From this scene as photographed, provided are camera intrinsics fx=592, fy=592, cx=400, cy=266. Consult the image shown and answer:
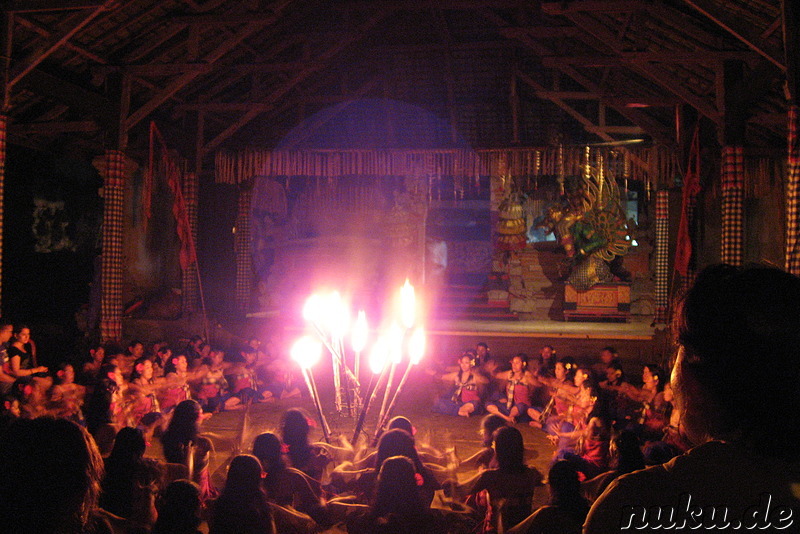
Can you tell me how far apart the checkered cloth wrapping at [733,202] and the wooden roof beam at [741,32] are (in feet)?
5.00

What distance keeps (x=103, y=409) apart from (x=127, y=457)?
2.29m

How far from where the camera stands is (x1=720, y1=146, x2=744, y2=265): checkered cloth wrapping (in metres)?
8.38

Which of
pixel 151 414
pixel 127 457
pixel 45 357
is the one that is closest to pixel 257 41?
pixel 45 357

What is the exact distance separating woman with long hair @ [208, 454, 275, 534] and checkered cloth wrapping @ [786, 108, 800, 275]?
18.9 ft

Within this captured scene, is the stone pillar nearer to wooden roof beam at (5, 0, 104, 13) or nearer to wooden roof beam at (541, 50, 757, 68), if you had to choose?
wooden roof beam at (5, 0, 104, 13)

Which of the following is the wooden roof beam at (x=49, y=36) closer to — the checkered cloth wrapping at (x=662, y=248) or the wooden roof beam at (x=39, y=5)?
the wooden roof beam at (x=39, y=5)

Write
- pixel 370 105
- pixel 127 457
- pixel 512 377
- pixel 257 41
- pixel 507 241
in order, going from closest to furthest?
pixel 127 457, pixel 512 377, pixel 257 41, pixel 370 105, pixel 507 241

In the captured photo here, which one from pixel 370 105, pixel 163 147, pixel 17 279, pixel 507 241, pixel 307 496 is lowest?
pixel 307 496

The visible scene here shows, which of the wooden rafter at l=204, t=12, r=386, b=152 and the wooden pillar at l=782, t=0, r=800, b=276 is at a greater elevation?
the wooden rafter at l=204, t=12, r=386, b=152

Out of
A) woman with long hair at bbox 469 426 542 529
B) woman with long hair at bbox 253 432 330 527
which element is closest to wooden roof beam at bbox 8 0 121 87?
woman with long hair at bbox 253 432 330 527

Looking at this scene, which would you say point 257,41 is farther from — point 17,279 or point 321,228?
point 17,279

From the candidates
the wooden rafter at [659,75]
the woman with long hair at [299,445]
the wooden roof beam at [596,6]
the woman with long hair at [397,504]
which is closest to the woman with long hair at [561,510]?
the woman with long hair at [397,504]

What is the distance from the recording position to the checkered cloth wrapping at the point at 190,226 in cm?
1295

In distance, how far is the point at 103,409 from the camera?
600 cm
